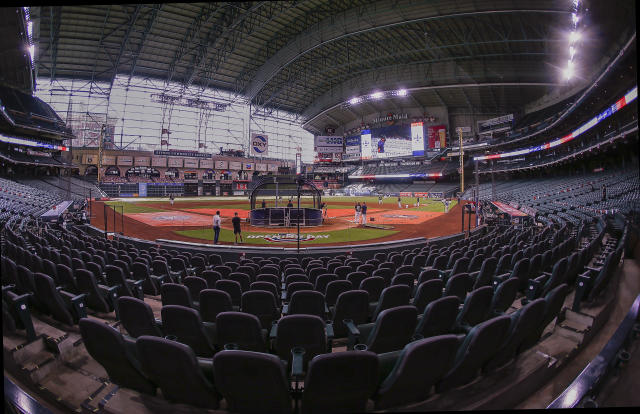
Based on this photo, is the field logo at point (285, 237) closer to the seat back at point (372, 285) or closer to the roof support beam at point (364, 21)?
the seat back at point (372, 285)

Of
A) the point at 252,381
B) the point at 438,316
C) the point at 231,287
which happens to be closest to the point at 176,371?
the point at 252,381

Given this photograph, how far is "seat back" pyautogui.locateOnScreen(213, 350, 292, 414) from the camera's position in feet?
6.56

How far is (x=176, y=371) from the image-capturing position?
2.26 metres

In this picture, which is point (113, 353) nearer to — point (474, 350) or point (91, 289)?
point (474, 350)

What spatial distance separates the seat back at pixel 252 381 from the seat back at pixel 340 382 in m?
0.20

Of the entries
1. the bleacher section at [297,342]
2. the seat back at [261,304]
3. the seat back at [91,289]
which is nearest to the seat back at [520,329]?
the bleacher section at [297,342]

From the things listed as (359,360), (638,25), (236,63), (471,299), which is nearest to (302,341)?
(359,360)

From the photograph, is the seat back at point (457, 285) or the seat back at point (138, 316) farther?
the seat back at point (457, 285)

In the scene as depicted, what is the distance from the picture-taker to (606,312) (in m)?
4.71

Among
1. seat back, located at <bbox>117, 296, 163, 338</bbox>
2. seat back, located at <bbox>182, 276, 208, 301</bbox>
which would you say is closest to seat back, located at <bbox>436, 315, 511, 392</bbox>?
seat back, located at <bbox>117, 296, 163, 338</bbox>

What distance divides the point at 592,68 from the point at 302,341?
52.2 metres

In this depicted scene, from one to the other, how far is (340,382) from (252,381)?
26.7 inches

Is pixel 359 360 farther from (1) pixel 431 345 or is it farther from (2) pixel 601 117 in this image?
(2) pixel 601 117

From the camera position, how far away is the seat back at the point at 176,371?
7.04 ft
